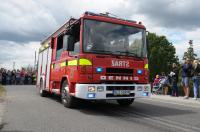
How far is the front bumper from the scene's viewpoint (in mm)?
10938

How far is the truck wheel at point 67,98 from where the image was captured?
481 inches

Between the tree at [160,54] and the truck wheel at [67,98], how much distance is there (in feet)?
165

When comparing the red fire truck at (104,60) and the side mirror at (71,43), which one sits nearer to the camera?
the red fire truck at (104,60)

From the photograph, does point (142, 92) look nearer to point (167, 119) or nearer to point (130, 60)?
point (130, 60)

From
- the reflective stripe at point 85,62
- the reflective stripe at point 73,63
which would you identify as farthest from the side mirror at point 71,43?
the reflective stripe at point 85,62

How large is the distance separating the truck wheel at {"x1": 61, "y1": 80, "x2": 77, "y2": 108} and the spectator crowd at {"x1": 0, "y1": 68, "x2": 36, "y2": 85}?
23.1m

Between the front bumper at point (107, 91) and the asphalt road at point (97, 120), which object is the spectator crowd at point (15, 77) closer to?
the asphalt road at point (97, 120)

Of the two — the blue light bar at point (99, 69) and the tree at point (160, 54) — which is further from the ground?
the tree at point (160, 54)

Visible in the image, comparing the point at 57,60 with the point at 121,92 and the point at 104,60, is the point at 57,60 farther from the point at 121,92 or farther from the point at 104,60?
the point at 121,92

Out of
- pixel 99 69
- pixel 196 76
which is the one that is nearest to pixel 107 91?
pixel 99 69

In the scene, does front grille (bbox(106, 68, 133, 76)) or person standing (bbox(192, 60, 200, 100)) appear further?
person standing (bbox(192, 60, 200, 100))

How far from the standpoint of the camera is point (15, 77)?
36219 mm

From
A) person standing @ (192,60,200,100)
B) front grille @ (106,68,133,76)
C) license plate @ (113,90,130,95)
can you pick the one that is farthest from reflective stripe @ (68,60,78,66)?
person standing @ (192,60,200,100)

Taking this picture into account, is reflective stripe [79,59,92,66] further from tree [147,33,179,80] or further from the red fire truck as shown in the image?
tree [147,33,179,80]
